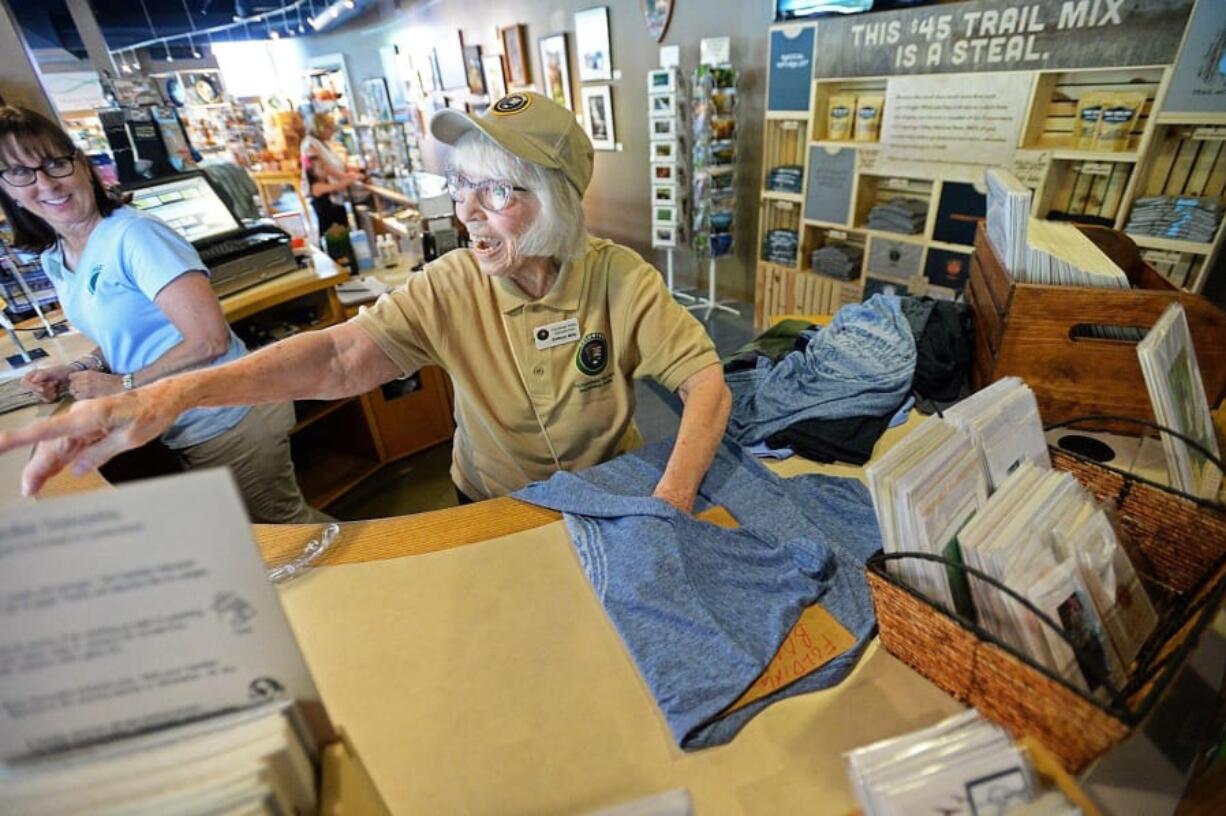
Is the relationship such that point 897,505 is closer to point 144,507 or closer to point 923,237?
point 144,507

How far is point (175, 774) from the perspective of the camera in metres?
0.38

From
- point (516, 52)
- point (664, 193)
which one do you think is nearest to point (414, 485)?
point (664, 193)

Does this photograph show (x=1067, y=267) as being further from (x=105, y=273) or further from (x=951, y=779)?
(x=105, y=273)

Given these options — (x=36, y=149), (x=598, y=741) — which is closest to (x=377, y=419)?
(x=36, y=149)

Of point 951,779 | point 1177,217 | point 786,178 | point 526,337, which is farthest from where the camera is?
point 786,178

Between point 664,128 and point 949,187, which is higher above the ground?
point 664,128

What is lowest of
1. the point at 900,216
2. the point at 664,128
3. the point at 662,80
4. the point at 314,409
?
the point at 314,409

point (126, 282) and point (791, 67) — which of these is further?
point (791, 67)

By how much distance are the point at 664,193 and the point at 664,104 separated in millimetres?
632

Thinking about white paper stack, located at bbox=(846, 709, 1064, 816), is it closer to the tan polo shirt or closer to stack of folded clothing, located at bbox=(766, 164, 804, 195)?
the tan polo shirt

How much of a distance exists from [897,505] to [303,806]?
23.9 inches

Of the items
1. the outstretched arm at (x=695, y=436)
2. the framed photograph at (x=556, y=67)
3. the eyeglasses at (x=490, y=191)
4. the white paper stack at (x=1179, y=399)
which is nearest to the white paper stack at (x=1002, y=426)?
the white paper stack at (x=1179, y=399)

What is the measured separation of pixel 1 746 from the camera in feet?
1.25

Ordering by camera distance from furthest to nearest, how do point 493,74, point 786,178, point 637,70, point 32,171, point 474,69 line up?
point 474,69 < point 493,74 < point 637,70 < point 786,178 < point 32,171
